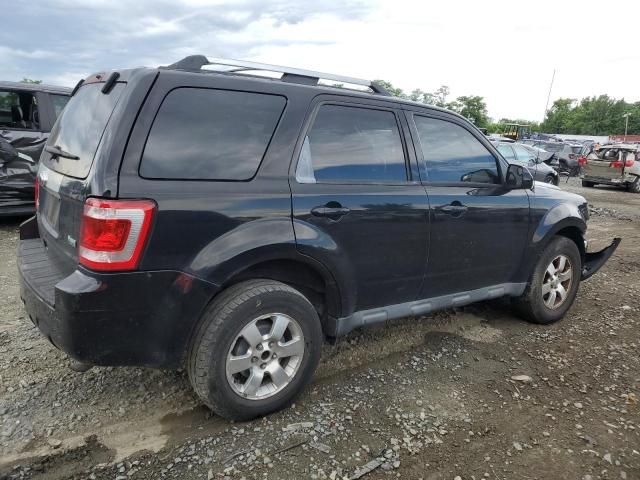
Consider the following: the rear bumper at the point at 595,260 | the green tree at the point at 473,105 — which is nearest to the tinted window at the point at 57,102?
the rear bumper at the point at 595,260

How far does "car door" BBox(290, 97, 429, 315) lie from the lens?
9.05 ft

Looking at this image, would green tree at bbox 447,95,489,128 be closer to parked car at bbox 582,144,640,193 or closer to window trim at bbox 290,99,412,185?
parked car at bbox 582,144,640,193

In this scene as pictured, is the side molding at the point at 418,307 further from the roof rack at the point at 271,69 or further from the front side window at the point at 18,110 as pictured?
the front side window at the point at 18,110

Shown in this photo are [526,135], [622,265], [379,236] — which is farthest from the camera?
[526,135]

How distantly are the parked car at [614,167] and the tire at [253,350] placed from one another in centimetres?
1745

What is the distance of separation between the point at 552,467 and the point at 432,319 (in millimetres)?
1867

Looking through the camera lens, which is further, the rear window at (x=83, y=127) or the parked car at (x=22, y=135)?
the parked car at (x=22, y=135)

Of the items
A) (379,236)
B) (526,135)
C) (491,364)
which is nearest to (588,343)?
(491,364)

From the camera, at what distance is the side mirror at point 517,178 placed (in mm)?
3775

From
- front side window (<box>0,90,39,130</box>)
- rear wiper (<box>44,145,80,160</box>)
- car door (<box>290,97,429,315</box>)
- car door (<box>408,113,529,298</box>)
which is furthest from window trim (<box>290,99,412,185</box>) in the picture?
front side window (<box>0,90,39,130</box>)

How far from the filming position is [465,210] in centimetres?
344

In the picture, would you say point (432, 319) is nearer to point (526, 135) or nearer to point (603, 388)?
point (603, 388)

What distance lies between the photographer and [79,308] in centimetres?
219

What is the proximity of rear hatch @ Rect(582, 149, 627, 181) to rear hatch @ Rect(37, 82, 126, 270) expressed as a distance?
59.1 feet
